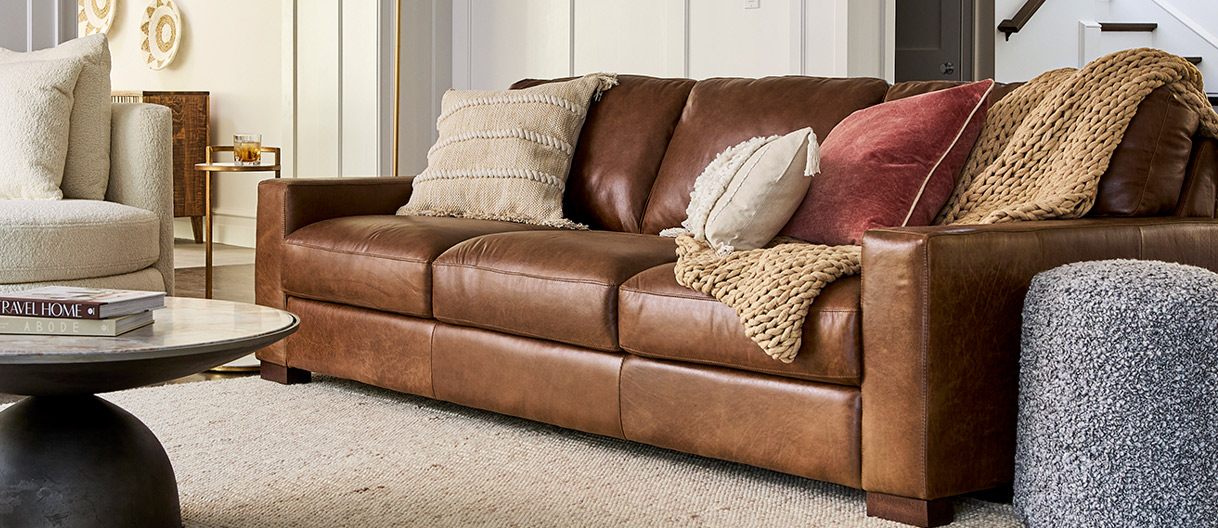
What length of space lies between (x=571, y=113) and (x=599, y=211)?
30 centimetres

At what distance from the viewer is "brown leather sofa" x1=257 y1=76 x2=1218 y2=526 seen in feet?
5.96

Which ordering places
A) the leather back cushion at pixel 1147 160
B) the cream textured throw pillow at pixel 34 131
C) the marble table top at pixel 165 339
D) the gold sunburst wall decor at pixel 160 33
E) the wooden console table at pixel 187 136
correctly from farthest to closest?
the gold sunburst wall decor at pixel 160 33, the wooden console table at pixel 187 136, the cream textured throw pillow at pixel 34 131, the leather back cushion at pixel 1147 160, the marble table top at pixel 165 339

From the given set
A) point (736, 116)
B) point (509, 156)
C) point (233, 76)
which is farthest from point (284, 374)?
point (233, 76)

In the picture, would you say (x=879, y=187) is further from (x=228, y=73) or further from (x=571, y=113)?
(x=228, y=73)

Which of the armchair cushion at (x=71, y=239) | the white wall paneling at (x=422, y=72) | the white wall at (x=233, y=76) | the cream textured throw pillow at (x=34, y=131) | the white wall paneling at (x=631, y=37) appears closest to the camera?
the armchair cushion at (x=71, y=239)

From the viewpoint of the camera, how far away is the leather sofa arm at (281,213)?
2.98 metres

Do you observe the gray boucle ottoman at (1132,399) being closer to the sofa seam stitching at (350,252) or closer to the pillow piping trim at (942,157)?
the pillow piping trim at (942,157)

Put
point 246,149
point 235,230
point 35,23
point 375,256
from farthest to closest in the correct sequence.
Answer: point 235,230 → point 246,149 → point 35,23 → point 375,256

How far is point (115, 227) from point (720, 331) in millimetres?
1936

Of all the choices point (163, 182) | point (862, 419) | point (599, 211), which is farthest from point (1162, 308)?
point (163, 182)

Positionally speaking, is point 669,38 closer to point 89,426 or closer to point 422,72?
point 422,72

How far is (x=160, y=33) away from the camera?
7.21m

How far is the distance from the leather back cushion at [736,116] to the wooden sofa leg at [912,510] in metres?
1.07

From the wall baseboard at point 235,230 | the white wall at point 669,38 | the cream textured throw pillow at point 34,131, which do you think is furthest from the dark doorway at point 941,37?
the wall baseboard at point 235,230
